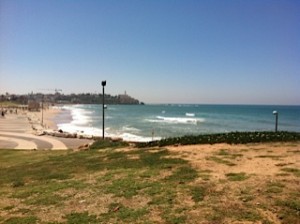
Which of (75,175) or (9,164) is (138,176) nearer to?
(75,175)

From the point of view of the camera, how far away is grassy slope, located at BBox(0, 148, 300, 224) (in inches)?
267

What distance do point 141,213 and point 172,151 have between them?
6.43 metres

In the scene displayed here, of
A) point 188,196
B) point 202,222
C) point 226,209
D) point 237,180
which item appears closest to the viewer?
point 202,222

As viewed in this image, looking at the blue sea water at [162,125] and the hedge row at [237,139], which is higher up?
the hedge row at [237,139]

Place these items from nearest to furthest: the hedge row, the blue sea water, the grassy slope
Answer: the grassy slope
the hedge row
the blue sea water

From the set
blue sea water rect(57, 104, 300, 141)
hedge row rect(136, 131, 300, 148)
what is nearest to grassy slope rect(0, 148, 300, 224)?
hedge row rect(136, 131, 300, 148)

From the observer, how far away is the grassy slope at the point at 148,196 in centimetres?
679

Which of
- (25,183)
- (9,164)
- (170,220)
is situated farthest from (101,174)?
(9,164)

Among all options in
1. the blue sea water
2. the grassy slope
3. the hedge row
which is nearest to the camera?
the grassy slope

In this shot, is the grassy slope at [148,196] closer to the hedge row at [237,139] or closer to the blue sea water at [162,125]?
the hedge row at [237,139]

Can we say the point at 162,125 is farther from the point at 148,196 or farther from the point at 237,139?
the point at 148,196

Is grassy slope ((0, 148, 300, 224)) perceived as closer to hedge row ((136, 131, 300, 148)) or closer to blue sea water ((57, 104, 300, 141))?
hedge row ((136, 131, 300, 148))

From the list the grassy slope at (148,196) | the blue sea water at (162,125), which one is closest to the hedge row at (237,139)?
the grassy slope at (148,196)

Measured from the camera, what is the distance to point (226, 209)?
6.88 metres
